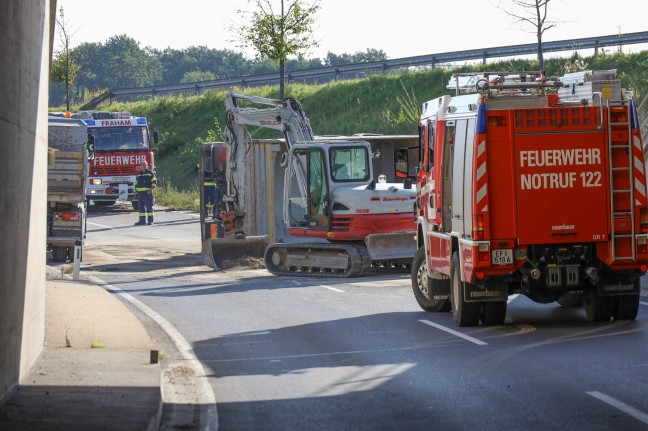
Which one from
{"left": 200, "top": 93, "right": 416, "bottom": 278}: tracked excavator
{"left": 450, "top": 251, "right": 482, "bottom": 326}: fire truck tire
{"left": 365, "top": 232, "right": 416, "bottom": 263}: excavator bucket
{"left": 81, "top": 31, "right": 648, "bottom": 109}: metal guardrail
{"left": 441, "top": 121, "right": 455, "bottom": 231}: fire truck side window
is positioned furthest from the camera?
{"left": 81, "top": 31, "right": 648, "bottom": 109}: metal guardrail

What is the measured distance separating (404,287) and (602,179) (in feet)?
23.6

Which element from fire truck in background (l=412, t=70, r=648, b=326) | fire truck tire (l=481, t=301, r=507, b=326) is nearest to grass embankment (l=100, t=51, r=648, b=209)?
fire truck in background (l=412, t=70, r=648, b=326)

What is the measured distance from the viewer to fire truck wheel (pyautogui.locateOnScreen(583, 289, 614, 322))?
48.8 ft

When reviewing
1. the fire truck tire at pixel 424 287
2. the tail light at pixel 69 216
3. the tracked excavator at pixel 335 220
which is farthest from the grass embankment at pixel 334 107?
the fire truck tire at pixel 424 287

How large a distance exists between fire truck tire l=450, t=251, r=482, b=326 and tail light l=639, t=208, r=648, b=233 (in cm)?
224

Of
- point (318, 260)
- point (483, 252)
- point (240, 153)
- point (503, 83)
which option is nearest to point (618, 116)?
point (503, 83)

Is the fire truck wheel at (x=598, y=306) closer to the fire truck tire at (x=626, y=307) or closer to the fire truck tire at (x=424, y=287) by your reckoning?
the fire truck tire at (x=626, y=307)

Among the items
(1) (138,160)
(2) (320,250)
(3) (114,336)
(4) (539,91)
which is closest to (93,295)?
(3) (114,336)

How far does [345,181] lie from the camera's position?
79.7ft

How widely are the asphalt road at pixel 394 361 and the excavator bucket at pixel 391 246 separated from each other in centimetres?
187

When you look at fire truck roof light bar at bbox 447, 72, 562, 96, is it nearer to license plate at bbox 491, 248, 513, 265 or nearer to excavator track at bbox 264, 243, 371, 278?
license plate at bbox 491, 248, 513, 265

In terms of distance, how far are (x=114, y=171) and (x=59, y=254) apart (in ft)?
52.1

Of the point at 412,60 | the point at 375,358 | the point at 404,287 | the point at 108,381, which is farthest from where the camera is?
the point at 412,60

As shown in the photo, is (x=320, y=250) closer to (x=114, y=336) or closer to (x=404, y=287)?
(x=404, y=287)
